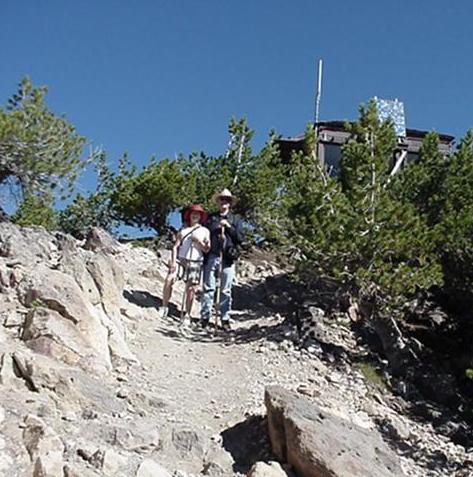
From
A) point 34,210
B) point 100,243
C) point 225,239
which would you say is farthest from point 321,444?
point 34,210

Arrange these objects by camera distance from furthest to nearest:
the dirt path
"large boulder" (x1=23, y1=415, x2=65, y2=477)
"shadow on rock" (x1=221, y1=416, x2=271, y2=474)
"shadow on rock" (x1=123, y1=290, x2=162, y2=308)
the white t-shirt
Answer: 1. "shadow on rock" (x1=123, y1=290, x2=162, y2=308)
2. the white t-shirt
3. the dirt path
4. "shadow on rock" (x1=221, y1=416, x2=271, y2=474)
5. "large boulder" (x1=23, y1=415, x2=65, y2=477)

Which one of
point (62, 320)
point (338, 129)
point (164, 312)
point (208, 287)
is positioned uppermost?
point (338, 129)

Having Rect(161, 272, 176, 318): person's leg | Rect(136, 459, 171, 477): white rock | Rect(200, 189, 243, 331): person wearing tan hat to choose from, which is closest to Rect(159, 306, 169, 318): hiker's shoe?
Rect(161, 272, 176, 318): person's leg

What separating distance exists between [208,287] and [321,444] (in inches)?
205

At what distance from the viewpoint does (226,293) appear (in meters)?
10.0

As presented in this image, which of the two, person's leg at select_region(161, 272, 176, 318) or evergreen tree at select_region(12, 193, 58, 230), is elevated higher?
evergreen tree at select_region(12, 193, 58, 230)

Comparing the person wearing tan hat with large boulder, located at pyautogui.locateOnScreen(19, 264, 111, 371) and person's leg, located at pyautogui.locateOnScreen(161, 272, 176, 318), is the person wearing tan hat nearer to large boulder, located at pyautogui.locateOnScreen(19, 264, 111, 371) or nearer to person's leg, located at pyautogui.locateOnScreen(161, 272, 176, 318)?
person's leg, located at pyautogui.locateOnScreen(161, 272, 176, 318)

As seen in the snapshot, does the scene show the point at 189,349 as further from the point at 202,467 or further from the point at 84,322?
the point at 202,467

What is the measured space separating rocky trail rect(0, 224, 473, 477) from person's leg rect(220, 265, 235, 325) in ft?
1.41

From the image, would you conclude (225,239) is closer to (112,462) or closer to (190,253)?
(190,253)

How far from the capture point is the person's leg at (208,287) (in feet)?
32.9

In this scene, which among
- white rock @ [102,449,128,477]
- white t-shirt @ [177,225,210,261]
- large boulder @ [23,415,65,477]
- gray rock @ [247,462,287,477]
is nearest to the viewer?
large boulder @ [23,415,65,477]

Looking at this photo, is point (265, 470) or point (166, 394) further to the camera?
point (166, 394)

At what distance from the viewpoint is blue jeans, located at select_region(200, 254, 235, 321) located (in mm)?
10031
